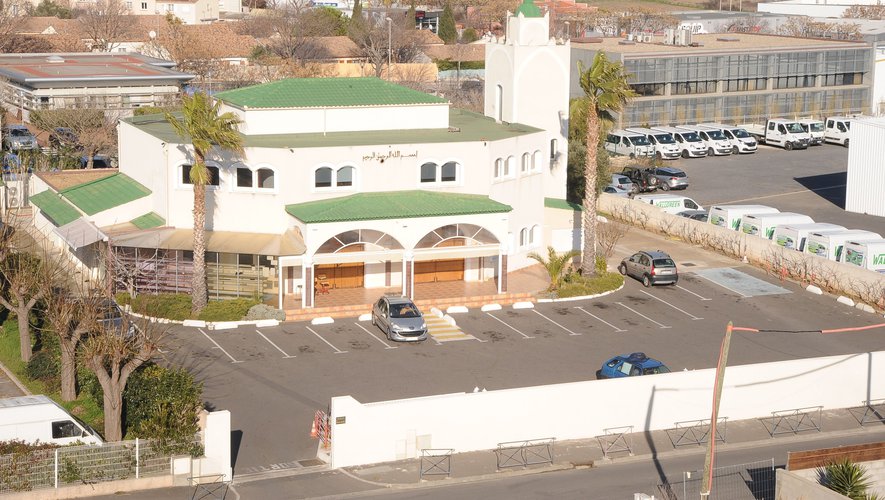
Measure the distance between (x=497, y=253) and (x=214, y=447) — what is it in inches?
841

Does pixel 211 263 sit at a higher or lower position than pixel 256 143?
lower

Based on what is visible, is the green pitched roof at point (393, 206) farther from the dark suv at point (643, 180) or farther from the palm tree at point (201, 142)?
the dark suv at point (643, 180)

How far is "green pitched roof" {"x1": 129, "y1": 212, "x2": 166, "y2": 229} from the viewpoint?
54656 mm

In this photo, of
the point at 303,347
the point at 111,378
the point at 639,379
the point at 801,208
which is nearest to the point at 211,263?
the point at 303,347

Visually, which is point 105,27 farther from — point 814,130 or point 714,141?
point 814,130

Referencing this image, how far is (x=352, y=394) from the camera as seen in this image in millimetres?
43062

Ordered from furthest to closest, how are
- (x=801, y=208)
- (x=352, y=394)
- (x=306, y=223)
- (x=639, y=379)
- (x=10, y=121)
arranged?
(x=10, y=121) → (x=801, y=208) → (x=306, y=223) → (x=352, y=394) → (x=639, y=379)

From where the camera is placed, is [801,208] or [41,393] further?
[801,208]

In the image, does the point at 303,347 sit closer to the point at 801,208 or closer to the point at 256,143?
the point at 256,143

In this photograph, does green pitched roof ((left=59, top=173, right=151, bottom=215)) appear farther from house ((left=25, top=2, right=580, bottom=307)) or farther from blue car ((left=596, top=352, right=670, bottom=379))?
blue car ((left=596, top=352, right=670, bottom=379))

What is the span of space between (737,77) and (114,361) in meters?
70.0

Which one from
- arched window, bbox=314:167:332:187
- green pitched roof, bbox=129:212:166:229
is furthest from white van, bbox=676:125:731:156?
green pitched roof, bbox=129:212:166:229

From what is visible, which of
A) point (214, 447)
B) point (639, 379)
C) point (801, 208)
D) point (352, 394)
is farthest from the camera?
point (801, 208)

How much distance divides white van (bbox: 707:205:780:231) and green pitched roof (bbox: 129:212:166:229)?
27.6 metres
